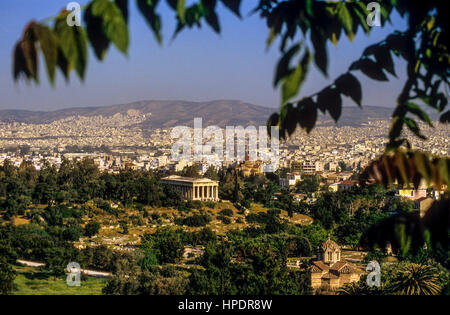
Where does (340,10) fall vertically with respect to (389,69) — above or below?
above

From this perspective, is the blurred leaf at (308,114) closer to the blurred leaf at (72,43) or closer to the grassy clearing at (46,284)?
the blurred leaf at (72,43)

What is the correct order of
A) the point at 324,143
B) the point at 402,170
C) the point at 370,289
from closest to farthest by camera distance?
the point at 402,170, the point at 370,289, the point at 324,143

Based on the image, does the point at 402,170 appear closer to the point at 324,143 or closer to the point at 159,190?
the point at 159,190

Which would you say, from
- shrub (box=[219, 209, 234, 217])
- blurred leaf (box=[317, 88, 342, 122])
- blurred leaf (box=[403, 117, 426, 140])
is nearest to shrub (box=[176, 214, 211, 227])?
shrub (box=[219, 209, 234, 217])

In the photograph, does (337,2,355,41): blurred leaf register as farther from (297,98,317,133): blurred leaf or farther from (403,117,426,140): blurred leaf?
(403,117,426,140): blurred leaf

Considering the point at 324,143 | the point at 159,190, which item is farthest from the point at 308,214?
the point at 324,143

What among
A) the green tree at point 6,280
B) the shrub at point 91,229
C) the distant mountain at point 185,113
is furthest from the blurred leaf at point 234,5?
the distant mountain at point 185,113
